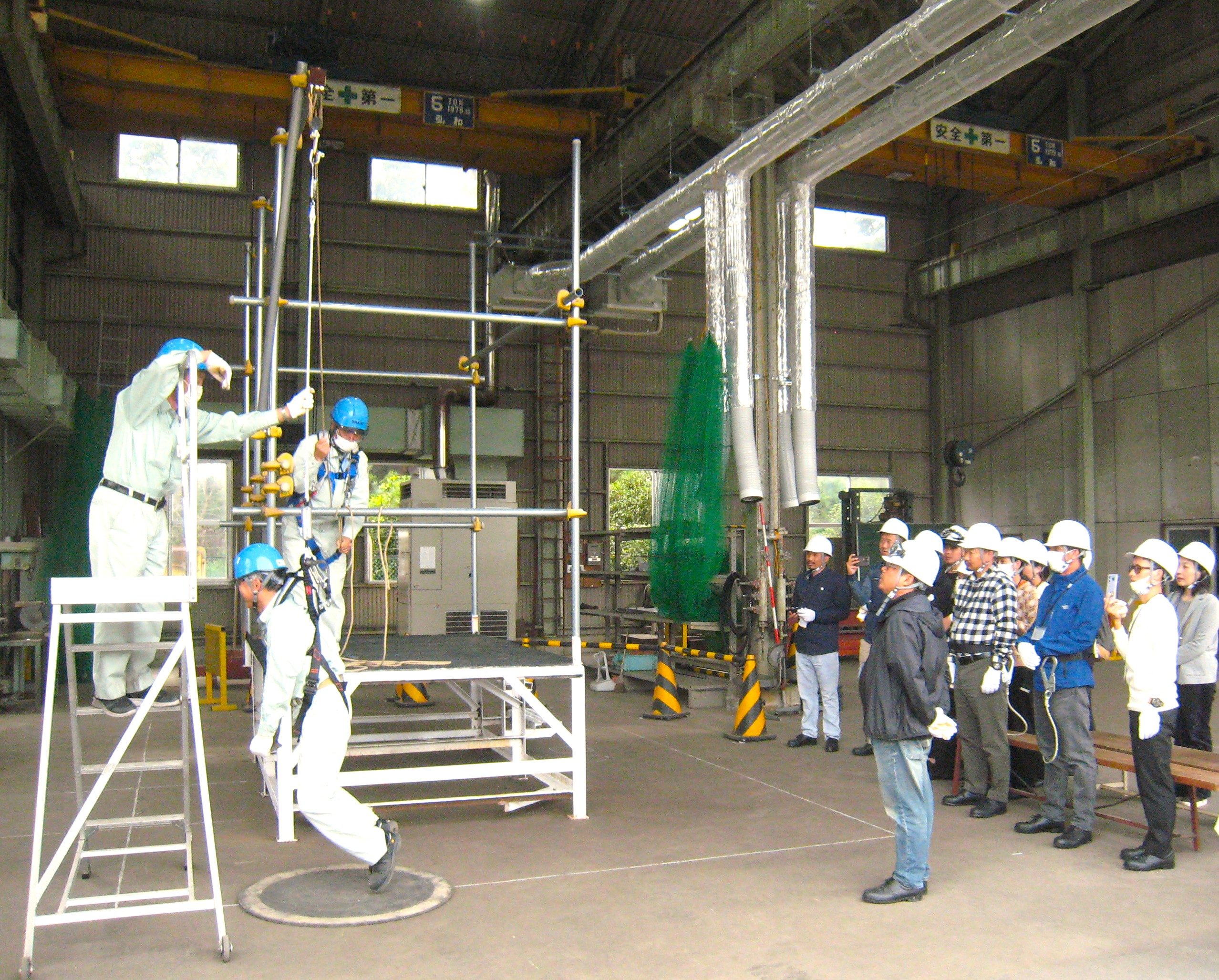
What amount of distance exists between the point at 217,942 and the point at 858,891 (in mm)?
3028

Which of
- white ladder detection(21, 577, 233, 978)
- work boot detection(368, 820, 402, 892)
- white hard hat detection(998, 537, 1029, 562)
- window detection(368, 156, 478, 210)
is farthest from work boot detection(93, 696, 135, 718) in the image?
window detection(368, 156, 478, 210)

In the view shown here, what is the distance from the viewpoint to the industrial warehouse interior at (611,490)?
495 centimetres

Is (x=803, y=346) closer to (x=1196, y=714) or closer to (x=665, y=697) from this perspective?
(x=665, y=697)

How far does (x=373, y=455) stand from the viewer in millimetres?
18578

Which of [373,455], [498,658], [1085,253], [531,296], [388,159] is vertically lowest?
[498,658]

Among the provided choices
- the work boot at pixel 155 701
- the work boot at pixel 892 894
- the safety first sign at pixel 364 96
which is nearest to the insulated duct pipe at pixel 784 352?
the work boot at pixel 892 894

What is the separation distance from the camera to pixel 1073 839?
239 inches

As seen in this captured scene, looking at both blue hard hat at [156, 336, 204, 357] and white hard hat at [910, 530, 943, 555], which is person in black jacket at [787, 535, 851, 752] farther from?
blue hard hat at [156, 336, 204, 357]

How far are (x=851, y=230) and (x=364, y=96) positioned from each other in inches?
450

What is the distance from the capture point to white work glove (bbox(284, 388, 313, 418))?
16.4ft

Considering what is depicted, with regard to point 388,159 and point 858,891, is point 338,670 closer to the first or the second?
point 858,891

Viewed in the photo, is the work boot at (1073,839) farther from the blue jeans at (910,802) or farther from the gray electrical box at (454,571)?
the gray electrical box at (454,571)

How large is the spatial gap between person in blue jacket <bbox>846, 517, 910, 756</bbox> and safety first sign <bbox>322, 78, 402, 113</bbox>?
9.93 meters

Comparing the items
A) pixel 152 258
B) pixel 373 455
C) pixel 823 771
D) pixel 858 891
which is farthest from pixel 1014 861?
pixel 152 258
